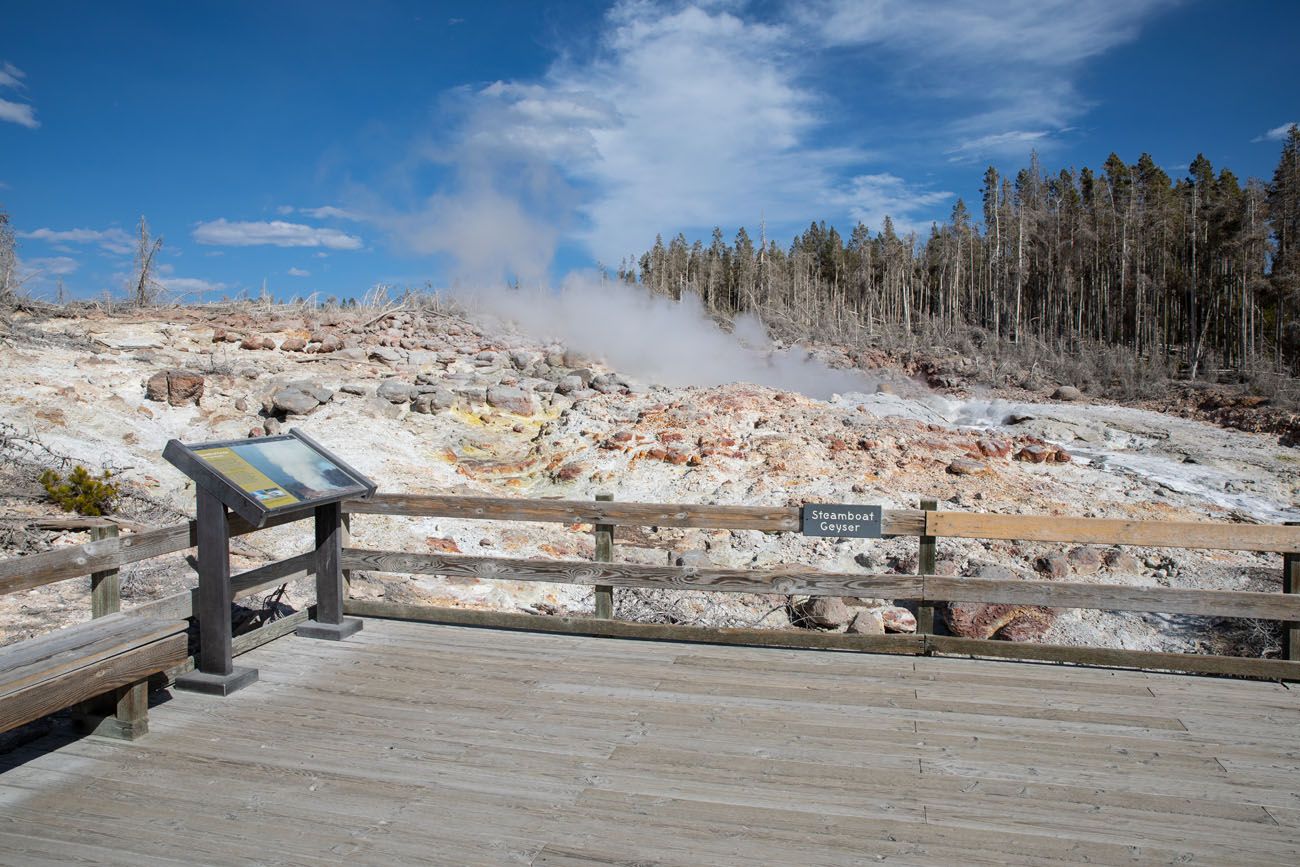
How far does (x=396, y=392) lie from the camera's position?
15.3m

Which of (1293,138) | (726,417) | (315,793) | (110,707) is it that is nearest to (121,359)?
(726,417)

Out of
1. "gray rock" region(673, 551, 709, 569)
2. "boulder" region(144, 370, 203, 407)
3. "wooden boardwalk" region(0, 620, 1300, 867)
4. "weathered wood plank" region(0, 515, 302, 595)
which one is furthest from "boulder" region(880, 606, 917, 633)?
"boulder" region(144, 370, 203, 407)

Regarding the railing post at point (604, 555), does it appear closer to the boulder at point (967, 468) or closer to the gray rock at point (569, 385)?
the boulder at point (967, 468)

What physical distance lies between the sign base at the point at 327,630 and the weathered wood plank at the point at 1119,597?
3633 mm

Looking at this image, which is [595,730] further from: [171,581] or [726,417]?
[726,417]

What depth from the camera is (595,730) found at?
385 cm

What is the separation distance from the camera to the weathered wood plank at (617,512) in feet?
16.6

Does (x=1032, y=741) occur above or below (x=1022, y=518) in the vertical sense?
below

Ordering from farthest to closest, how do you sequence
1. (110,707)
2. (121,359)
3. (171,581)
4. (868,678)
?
(121,359), (171,581), (868,678), (110,707)

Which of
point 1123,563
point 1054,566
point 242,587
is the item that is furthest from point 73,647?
point 1123,563

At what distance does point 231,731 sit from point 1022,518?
440 centimetres

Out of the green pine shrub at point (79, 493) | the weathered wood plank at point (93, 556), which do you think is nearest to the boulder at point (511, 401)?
the green pine shrub at point (79, 493)

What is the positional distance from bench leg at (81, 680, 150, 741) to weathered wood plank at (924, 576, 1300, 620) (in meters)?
4.14

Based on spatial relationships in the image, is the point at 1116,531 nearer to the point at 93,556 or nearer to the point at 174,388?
the point at 93,556
